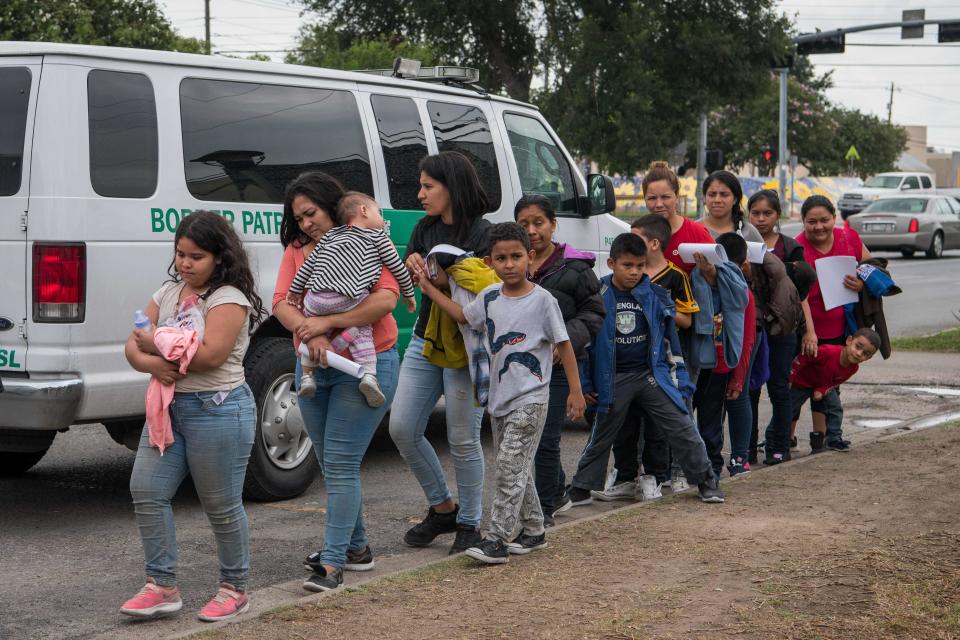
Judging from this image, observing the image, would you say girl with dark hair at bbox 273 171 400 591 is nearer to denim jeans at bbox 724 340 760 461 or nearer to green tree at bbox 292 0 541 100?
denim jeans at bbox 724 340 760 461

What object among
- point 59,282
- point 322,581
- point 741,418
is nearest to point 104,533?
point 59,282

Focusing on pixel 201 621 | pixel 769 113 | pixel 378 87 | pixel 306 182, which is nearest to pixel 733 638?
pixel 201 621

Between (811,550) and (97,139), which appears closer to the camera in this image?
(811,550)

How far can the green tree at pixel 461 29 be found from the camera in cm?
2992

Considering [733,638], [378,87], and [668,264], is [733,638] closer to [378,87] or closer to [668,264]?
[668,264]

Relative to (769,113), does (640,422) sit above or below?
below

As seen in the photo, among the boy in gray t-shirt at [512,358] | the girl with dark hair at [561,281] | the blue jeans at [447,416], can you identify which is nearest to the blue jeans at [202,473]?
the blue jeans at [447,416]

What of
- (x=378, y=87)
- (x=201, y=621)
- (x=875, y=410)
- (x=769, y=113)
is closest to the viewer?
(x=201, y=621)

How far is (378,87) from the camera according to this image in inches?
305

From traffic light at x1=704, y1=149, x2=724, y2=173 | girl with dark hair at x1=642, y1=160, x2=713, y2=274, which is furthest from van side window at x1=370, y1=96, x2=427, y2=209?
traffic light at x1=704, y1=149, x2=724, y2=173

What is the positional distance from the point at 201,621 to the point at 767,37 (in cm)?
2840

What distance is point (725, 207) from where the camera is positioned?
295 inches

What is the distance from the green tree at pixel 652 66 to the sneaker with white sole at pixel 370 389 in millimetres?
24935

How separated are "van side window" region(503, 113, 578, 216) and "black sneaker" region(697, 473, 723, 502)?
2685 millimetres
